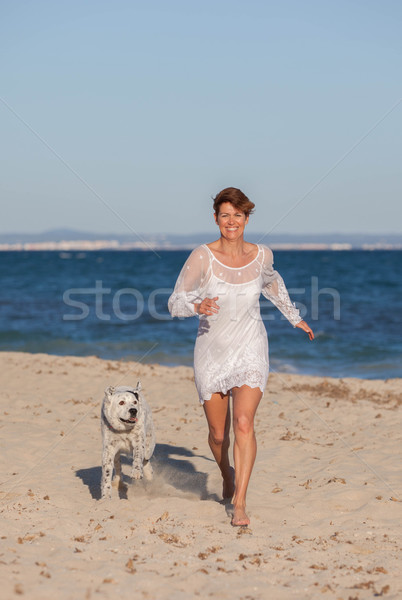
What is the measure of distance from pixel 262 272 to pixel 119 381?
7423 mm

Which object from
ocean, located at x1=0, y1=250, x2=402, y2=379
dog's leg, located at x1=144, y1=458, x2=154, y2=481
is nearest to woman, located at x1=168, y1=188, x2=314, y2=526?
dog's leg, located at x1=144, y1=458, x2=154, y2=481

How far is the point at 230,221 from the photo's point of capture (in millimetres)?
5398

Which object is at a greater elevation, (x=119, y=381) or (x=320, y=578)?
(x=119, y=381)

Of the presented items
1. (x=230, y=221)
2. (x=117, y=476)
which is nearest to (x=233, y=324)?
(x=230, y=221)

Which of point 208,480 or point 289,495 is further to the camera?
point 208,480

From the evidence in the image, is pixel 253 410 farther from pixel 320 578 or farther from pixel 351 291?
pixel 351 291

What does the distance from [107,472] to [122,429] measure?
0.43 metres

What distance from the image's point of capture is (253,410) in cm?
530

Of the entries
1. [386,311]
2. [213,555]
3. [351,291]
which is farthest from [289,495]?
[351,291]

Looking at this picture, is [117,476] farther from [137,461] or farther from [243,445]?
[243,445]

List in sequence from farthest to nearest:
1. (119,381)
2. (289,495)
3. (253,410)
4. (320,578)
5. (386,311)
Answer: (386,311) < (119,381) < (289,495) < (253,410) < (320,578)

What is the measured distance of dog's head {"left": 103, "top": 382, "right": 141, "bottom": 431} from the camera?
603 cm

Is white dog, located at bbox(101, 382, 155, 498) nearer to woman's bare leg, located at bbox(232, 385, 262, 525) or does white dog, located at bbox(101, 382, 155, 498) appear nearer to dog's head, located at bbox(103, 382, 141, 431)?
dog's head, located at bbox(103, 382, 141, 431)

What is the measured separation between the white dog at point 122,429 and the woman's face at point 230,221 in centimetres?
178
